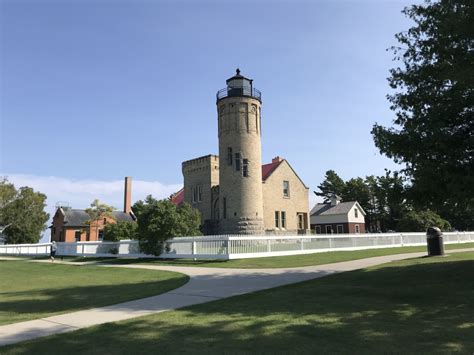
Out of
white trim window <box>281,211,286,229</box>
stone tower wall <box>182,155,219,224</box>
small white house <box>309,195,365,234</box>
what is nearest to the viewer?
white trim window <box>281,211,286,229</box>

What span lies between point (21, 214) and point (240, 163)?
40.6 metres

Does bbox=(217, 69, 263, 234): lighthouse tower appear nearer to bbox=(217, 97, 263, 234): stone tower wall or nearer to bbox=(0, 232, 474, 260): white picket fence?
bbox=(217, 97, 263, 234): stone tower wall

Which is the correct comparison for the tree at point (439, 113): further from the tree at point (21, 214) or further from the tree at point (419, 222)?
the tree at point (21, 214)

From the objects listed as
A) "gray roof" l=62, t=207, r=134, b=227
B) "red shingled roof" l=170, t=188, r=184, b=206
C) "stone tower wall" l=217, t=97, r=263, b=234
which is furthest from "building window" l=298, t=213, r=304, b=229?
"gray roof" l=62, t=207, r=134, b=227

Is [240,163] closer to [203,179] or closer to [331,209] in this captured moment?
[203,179]

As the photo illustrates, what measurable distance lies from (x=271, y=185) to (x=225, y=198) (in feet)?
→ 26.3

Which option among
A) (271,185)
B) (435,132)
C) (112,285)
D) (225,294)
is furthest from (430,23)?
(271,185)

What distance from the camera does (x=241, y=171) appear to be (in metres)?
33.8

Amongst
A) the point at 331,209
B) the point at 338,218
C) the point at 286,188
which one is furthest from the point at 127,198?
the point at 338,218

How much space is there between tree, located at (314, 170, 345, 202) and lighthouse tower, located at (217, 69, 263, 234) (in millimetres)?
42202

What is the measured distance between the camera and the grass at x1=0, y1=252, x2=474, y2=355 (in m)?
5.04

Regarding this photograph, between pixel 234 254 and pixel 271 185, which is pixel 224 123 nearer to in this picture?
pixel 271 185

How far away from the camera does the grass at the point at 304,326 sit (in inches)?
198

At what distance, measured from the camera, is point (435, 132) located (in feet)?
30.5
